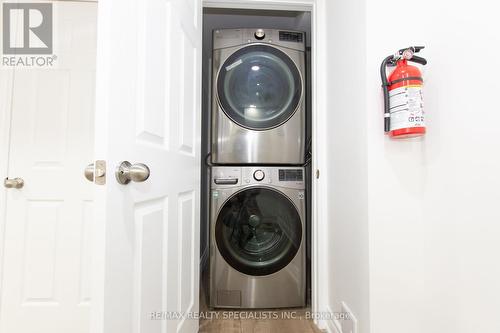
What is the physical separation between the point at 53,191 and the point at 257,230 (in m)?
1.21

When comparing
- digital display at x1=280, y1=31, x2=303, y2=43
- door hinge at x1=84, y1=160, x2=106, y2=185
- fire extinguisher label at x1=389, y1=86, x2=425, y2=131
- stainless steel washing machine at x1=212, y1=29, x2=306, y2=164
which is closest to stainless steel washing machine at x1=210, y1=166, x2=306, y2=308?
stainless steel washing machine at x1=212, y1=29, x2=306, y2=164

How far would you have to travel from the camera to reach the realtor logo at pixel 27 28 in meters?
1.22

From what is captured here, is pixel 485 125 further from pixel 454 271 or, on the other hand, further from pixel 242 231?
pixel 242 231

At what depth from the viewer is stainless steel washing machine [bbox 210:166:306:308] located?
1476 mm

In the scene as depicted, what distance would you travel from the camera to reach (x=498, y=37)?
0.66 m

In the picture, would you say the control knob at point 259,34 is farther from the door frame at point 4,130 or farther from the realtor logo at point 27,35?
the door frame at point 4,130

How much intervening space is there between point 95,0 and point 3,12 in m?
0.47

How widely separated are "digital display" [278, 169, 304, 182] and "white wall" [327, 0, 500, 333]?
1.68ft

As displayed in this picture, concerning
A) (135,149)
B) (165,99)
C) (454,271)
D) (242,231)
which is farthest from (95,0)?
(454,271)

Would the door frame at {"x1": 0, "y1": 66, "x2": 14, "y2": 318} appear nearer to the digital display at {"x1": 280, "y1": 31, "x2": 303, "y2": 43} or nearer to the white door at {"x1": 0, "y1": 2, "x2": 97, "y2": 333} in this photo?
the white door at {"x1": 0, "y1": 2, "x2": 97, "y2": 333}

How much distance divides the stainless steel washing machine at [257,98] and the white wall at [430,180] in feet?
1.85

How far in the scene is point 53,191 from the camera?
4.09 feet

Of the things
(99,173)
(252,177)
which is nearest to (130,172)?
(99,173)

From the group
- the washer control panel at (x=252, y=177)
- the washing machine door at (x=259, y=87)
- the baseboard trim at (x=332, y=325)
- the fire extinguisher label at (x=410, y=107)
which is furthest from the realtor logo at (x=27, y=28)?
the baseboard trim at (x=332, y=325)
